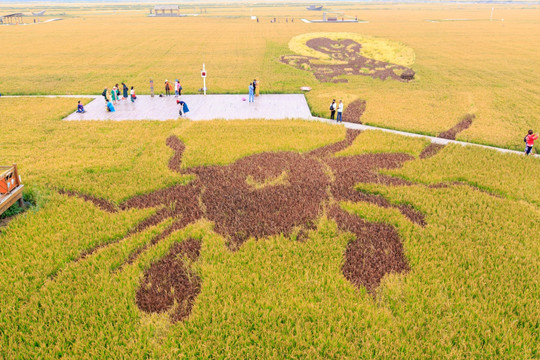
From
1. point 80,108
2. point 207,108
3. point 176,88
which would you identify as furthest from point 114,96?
point 207,108

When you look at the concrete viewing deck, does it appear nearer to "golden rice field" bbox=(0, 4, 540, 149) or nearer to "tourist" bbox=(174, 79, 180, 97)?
"tourist" bbox=(174, 79, 180, 97)

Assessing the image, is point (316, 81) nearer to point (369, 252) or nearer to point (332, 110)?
point (332, 110)

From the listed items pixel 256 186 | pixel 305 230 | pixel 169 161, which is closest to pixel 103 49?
pixel 169 161

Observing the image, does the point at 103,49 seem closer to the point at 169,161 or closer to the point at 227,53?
the point at 227,53

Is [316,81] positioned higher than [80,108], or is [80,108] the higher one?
[316,81]

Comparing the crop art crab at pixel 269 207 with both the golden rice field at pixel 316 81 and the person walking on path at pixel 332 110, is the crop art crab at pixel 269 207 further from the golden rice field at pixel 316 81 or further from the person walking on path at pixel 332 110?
the golden rice field at pixel 316 81

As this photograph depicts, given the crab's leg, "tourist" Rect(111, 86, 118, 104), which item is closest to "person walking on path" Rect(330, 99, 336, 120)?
the crab's leg

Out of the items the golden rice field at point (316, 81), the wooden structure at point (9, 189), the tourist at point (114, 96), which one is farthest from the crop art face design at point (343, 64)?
the wooden structure at point (9, 189)
